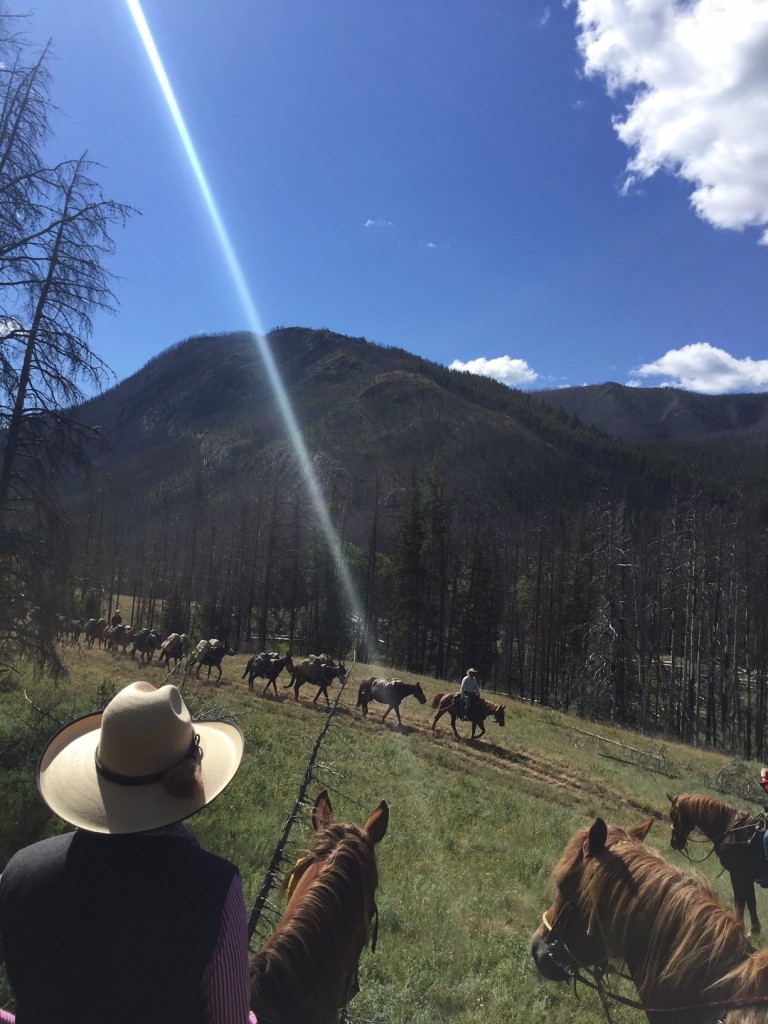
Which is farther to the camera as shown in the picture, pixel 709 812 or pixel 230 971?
pixel 709 812

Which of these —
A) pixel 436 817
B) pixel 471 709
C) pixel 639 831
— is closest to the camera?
pixel 639 831

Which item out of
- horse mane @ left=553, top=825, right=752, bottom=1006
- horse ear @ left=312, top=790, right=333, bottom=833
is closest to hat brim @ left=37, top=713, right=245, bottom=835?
horse ear @ left=312, top=790, right=333, bottom=833

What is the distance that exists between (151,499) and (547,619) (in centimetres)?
10401

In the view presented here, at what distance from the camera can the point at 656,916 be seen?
3205 mm

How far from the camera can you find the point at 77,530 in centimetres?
995

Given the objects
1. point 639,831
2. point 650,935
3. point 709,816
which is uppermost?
point 639,831

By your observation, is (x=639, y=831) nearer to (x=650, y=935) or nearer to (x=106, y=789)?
(x=650, y=935)

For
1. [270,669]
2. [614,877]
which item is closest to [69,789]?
[614,877]

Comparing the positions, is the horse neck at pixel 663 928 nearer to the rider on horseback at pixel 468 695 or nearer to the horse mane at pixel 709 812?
the horse mane at pixel 709 812

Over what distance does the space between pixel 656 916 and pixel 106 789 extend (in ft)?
10.2

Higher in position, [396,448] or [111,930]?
[396,448]

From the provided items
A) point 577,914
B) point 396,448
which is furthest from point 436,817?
point 396,448

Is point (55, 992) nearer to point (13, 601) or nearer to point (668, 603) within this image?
point (13, 601)

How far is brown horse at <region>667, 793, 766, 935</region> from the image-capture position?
22.4 ft
